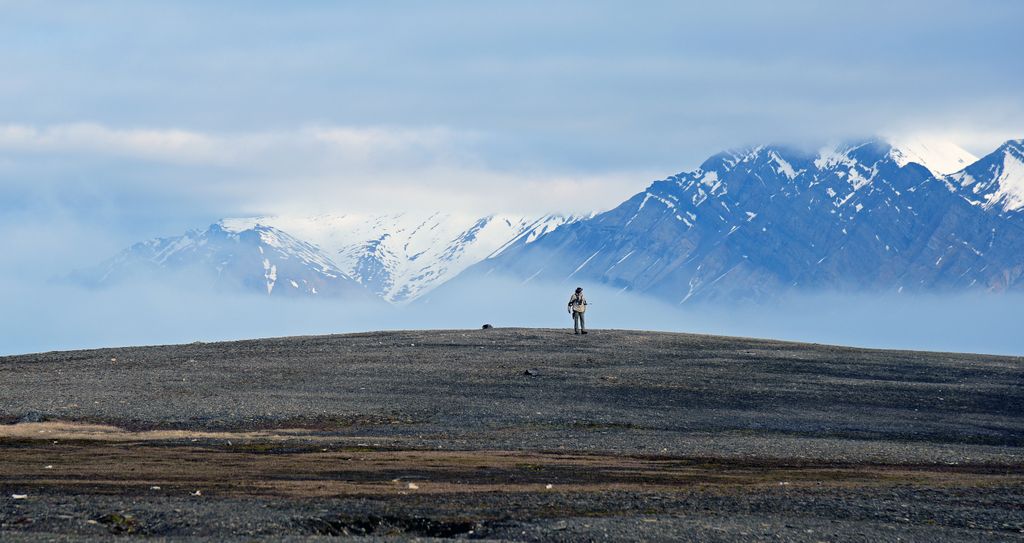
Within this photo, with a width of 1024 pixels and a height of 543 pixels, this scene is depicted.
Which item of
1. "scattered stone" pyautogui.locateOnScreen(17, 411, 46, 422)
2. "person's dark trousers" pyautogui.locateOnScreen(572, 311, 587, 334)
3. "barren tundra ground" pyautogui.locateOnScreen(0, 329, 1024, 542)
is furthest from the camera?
"person's dark trousers" pyautogui.locateOnScreen(572, 311, 587, 334)

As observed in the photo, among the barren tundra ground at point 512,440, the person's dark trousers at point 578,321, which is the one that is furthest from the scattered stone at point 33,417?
the person's dark trousers at point 578,321

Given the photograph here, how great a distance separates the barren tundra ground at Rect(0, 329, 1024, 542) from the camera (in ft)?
72.0

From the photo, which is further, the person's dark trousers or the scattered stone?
the person's dark trousers

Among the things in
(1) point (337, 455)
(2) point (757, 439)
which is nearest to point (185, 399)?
(1) point (337, 455)

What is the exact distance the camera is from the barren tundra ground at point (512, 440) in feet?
72.0

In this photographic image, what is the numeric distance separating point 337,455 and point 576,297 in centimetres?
3021

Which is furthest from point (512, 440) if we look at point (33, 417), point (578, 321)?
point (578, 321)

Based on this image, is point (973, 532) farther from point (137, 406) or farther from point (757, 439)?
point (137, 406)

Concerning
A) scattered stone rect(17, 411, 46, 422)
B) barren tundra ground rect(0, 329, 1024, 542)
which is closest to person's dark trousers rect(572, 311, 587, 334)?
barren tundra ground rect(0, 329, 1024, 542)

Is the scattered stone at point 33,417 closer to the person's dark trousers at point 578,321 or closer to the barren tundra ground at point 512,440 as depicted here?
the barren tundra ground at point 512,440

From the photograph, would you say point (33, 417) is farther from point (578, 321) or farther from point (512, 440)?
point (578, 321)

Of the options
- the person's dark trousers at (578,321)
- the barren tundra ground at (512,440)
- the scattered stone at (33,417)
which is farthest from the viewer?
the person's dark trousers at (578,321)

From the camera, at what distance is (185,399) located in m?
42.8

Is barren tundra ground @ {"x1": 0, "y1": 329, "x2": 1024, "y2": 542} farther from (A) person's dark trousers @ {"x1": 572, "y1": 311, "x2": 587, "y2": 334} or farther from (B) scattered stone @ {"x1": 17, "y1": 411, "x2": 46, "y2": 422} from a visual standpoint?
(A) person's dark trousers @ {"x1": 572, "y1": 311, "x2": 587, "y2": 334}
